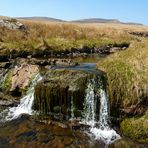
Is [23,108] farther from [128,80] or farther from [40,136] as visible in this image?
[128,80]

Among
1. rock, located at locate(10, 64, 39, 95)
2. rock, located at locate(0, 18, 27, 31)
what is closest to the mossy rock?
rock, located at locate(10, 64, 39, 95)

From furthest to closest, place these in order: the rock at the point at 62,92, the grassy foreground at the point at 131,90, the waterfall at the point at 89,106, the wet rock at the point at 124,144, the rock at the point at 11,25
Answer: the rock at the point at 11,25, the rock at the point at 62,92, the waterfall at the point at 89,106, the grassy foreground at the point at 131,90, the wet rock at the point at 124,144

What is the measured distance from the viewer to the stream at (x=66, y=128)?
17656mm

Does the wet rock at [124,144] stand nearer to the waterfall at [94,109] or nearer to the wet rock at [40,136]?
the wet rock at [40,136]

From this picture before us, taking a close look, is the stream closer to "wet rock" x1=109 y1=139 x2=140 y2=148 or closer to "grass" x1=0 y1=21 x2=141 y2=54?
"wet rock" x1=109 y1=139 x2=140 y2=148

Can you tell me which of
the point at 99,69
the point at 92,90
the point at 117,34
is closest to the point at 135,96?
the point at 92,90

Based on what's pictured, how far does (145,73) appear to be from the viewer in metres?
20.6

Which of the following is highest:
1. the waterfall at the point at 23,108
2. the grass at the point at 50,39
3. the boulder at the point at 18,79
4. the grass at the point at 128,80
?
the grass at the point at 128,80

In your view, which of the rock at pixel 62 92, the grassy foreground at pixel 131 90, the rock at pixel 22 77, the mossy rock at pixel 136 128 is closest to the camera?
the mossy rock at pixel 136 128

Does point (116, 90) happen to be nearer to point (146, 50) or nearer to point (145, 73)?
point (145, 73)

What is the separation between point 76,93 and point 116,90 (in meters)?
2.51

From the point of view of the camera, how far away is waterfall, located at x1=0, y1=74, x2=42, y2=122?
71.9ft

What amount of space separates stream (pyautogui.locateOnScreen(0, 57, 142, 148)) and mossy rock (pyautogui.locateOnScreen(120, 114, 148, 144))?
1.64 ft

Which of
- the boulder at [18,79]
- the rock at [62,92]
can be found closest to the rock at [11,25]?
the boulder at [18,79]
